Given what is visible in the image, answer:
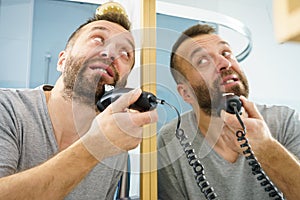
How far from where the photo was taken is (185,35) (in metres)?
0.86

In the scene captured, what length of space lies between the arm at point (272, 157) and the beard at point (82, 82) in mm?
308

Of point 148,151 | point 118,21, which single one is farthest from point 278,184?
point 118,21

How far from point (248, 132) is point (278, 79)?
8.5 inches

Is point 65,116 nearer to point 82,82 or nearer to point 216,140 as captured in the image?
point 82,82

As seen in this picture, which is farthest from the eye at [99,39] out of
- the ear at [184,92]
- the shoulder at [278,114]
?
the shoulder at [278,114]

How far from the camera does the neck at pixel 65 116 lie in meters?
0.82

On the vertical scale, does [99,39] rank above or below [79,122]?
above

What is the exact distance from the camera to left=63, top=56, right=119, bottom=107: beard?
2.59 ft

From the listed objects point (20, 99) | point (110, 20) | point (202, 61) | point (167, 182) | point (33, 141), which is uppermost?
point (110, 20)

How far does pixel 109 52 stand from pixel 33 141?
0.28m

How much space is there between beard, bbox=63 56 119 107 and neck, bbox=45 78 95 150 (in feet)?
0.05

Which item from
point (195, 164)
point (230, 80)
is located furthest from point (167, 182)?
point (230, 80)

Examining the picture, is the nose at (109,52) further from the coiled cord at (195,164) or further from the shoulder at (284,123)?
the shoulder at (284,123)

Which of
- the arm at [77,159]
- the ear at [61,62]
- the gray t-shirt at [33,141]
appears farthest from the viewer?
the ear at [61,62]
